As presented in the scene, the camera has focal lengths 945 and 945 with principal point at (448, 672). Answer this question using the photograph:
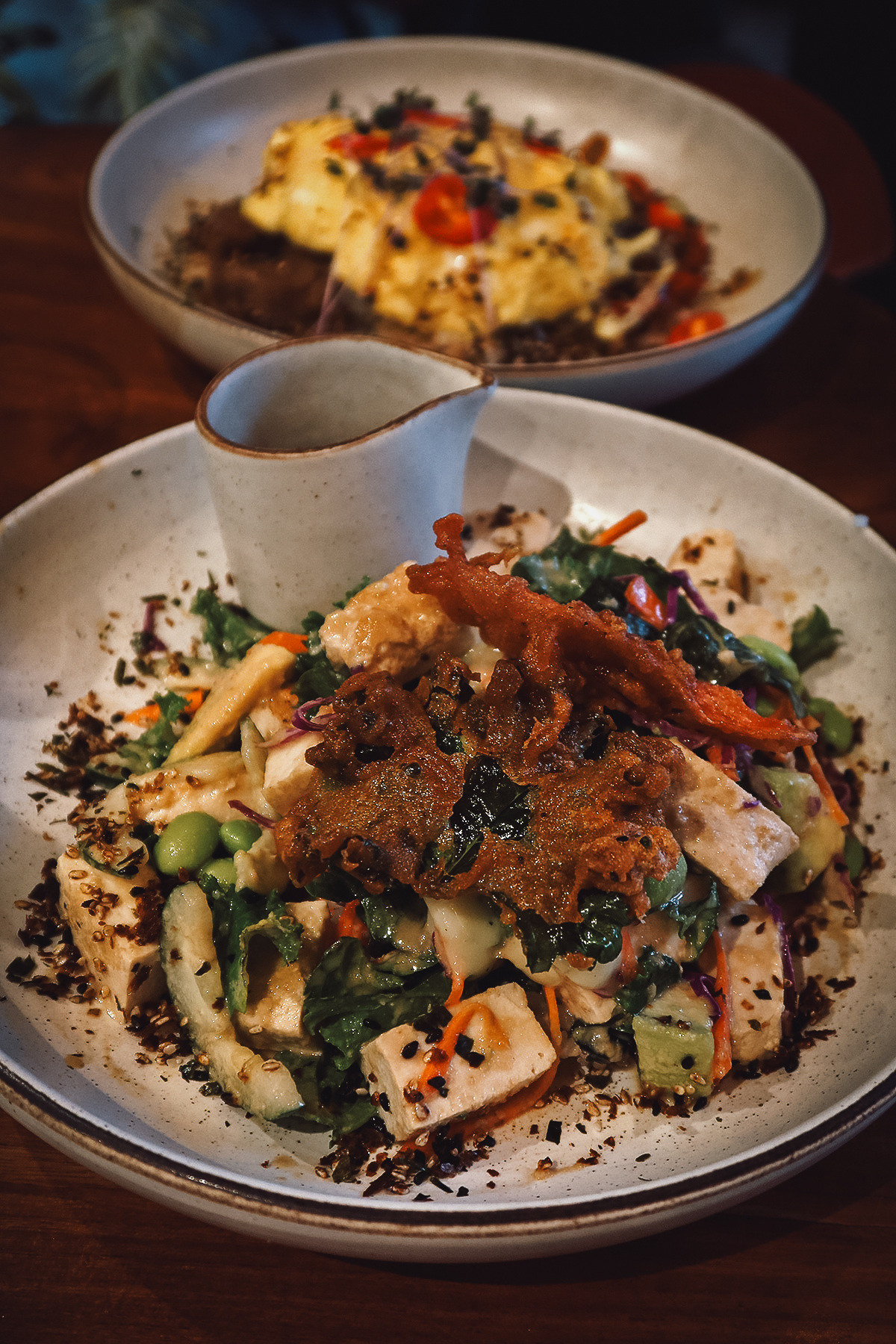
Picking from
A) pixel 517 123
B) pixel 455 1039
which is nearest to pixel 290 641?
pixel 455 1039

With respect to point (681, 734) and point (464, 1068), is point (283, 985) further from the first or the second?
point (681, 734)

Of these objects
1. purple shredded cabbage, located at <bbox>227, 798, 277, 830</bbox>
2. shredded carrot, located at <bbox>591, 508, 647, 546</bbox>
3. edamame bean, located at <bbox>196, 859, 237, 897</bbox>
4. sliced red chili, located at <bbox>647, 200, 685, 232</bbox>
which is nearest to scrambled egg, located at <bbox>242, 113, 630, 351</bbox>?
sliced red chili, located at <bbox>647, 200, 685, 232</bbox>

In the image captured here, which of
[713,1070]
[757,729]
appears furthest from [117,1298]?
[757,729]

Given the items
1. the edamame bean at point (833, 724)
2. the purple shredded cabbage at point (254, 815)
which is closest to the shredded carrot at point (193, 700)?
the purple shredded cabbage at point (254, 815)

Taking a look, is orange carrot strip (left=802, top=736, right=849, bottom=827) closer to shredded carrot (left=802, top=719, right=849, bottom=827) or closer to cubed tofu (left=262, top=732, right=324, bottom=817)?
shredded carrot (left=802, top=719, right=849, bottom=827)

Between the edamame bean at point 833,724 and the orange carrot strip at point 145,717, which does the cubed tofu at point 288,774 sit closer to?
the orange carrot strip at point 145,717

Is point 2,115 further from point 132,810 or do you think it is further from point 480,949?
point 480,949
